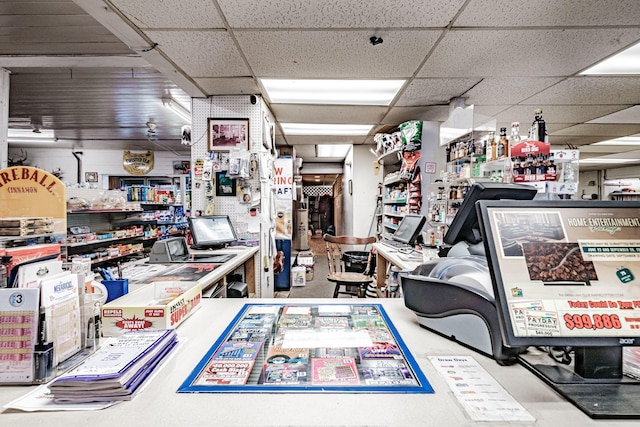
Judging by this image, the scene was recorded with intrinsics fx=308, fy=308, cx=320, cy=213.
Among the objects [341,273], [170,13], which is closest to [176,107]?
[170,13]

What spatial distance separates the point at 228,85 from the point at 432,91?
7.91 feet

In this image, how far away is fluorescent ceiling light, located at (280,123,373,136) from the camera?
18.1 feet

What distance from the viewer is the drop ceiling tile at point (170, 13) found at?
2.07m

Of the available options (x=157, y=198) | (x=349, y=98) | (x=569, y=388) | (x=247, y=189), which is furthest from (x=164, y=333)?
(x=157, y=198)

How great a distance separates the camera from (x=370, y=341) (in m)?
1.03

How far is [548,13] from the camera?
7.05ft

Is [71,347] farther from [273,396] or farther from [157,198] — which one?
[157,198]

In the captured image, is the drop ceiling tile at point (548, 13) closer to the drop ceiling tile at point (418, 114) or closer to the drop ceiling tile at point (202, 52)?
the drop ceiling tile at point (202, 52)

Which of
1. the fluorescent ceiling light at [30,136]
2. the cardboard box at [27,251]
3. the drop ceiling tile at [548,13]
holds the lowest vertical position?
the cardboard box at [27,251]

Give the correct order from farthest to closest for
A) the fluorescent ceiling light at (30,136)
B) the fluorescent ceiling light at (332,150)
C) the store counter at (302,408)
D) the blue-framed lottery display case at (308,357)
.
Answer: the fluorescent ceiling light at (332,150)
the fluorescent ceiling light at (30,136)
the blue-framed lottery display case at (308,357)
the store counter at (302,408)

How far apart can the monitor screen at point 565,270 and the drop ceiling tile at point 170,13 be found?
7.44 ft

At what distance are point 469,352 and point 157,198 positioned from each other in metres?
7.37

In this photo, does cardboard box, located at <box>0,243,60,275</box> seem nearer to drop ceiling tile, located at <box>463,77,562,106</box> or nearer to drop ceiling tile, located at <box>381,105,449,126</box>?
drop ceiling tile, located at <box>381,105,449,126</box>

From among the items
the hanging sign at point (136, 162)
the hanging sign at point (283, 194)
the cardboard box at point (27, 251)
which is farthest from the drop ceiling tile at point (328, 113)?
the hanging sign at point (136, 162)
